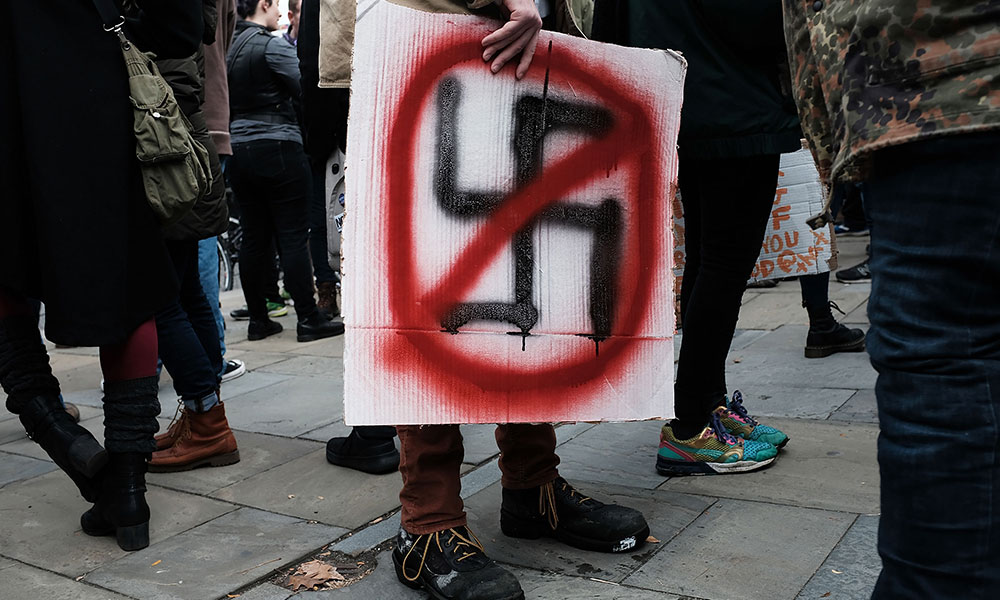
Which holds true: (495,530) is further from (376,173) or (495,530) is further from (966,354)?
(966,354)

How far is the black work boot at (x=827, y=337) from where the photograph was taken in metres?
4.39

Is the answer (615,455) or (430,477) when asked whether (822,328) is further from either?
(430,477)

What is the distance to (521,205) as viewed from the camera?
2.08 metres

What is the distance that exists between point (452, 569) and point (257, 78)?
4.10 metres

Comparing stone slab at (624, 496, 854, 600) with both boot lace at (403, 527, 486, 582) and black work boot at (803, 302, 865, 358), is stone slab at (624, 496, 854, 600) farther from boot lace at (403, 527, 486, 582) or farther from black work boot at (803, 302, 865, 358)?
black work boot at (803, 302, 865, 358)

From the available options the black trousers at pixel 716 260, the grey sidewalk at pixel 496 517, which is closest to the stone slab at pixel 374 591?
the grey sidewalk at pixel 496 517

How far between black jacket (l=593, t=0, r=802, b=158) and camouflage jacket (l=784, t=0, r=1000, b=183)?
3.57ft

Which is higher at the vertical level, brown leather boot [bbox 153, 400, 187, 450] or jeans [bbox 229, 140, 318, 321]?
jeans [bbox 229, 140, 318, 321]

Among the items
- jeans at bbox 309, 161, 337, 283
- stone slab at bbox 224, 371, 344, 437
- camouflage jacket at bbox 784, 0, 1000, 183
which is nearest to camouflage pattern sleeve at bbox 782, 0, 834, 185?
camouflage jacket at bbox 784, 0, 1000, 183

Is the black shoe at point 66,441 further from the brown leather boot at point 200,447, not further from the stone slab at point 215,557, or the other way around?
the brown leather boot at point 200,447

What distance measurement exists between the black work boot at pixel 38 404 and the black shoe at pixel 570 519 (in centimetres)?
111

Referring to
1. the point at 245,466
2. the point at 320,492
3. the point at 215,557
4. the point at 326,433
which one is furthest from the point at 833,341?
the point at 215,557

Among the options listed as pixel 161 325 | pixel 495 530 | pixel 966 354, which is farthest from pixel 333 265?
pixel 966 354

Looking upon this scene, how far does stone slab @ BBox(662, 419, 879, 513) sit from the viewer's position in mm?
2641
